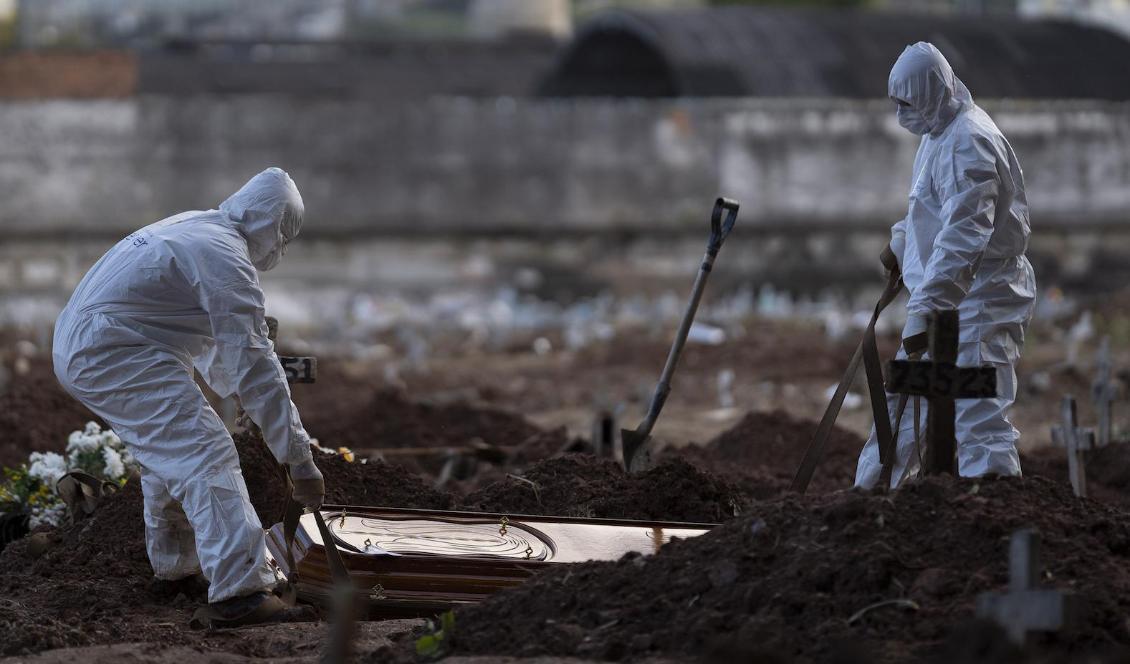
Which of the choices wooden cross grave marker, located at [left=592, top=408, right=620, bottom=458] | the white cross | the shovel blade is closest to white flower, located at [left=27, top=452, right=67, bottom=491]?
the shovel blade

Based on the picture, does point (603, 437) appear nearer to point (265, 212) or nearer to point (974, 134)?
point (974, 134)

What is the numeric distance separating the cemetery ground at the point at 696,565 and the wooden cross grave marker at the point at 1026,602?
6cm

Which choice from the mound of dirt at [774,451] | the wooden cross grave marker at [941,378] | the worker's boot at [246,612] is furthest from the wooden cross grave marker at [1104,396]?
the worker's boot at [246,612]

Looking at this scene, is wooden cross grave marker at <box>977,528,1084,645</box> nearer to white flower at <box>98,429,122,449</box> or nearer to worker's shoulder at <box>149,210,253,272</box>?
worker's shoulder at <box>149,210,253,272</box>

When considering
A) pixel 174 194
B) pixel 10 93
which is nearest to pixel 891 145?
pixel 174 194

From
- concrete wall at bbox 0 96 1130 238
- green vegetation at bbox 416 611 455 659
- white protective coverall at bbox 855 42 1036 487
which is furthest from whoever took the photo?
concrete wall at bbox 0 96 1130 238

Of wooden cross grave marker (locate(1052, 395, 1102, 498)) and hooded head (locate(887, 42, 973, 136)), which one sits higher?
hooded head (locate(887, 42, 973, 136))

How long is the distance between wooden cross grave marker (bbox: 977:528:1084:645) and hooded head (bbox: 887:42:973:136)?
2830 millimetres

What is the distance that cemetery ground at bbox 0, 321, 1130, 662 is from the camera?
465cm

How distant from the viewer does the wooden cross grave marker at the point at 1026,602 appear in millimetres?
4281

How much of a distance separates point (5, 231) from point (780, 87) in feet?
30.0

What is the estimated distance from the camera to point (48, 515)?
24.9ft

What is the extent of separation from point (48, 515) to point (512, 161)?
1158 centimetres

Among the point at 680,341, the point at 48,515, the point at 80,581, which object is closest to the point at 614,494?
the point at 680,341
